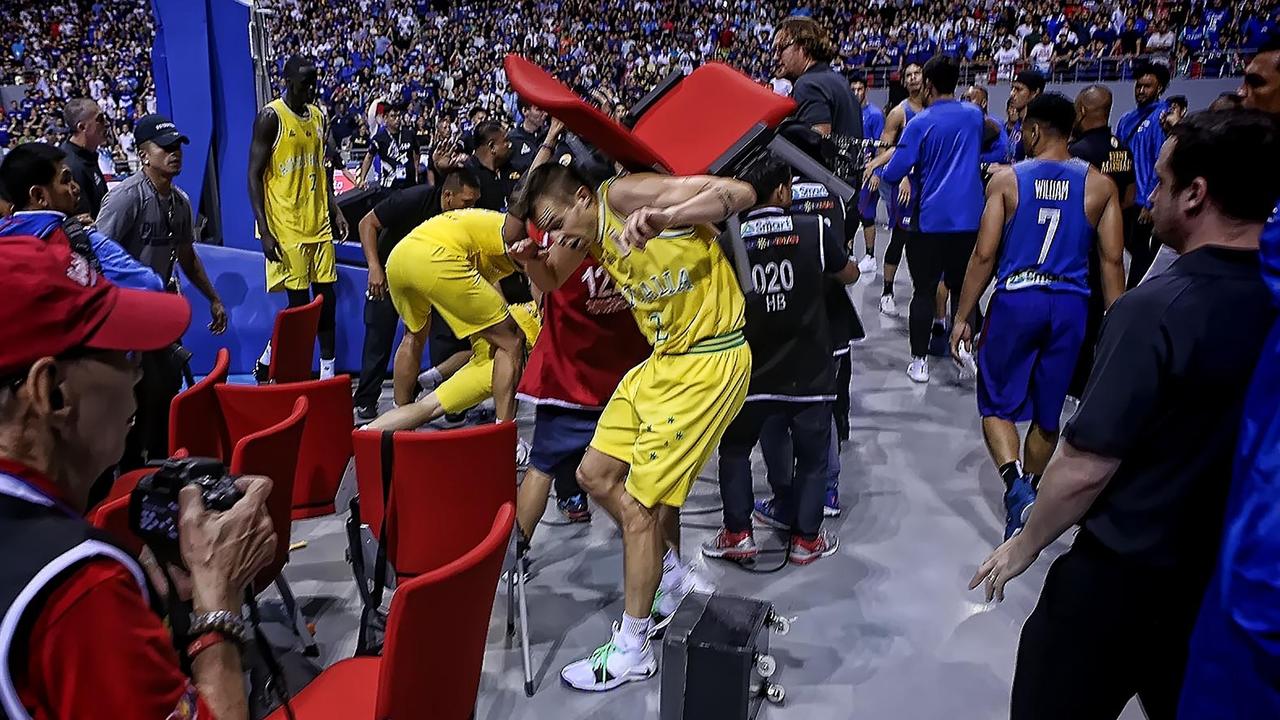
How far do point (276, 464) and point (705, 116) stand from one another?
1.60 m

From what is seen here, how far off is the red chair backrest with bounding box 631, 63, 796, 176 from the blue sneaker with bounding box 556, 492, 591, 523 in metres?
1.80

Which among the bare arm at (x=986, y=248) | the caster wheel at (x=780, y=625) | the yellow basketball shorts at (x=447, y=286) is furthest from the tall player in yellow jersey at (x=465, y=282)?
the bare arm at (x=986, y=248)

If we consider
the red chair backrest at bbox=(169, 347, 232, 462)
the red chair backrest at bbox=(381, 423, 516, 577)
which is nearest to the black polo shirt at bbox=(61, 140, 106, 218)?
the red chair backrest at bbox=(169, 347, 232, 462)

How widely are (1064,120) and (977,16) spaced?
47.3 ft

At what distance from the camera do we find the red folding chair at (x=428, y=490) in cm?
242

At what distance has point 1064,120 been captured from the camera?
3480mm

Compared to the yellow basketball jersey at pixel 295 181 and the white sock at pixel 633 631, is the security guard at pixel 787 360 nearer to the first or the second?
the white sock at pixel 633 631

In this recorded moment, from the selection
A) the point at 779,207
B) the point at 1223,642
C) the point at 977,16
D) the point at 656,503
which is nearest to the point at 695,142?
the point at 779,207

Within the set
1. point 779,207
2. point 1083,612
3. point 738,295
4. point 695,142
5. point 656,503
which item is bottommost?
point 656,503

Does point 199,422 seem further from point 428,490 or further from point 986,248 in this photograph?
point 986,248

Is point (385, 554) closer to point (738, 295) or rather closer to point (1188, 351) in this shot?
point (738, 295)

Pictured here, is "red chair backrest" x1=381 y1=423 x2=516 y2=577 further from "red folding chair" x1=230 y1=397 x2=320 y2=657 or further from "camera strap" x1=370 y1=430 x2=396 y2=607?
"red folding chair" x1=230 y1=397 x2=320 y2=657

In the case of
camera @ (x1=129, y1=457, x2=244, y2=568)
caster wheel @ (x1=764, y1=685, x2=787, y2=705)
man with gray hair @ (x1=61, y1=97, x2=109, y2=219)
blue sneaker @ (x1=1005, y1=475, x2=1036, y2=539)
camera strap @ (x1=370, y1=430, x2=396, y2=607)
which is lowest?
caster wheel @ (x1=764, y1=685, x2=787, y2=705)

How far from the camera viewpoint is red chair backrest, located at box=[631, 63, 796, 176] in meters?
2.59
